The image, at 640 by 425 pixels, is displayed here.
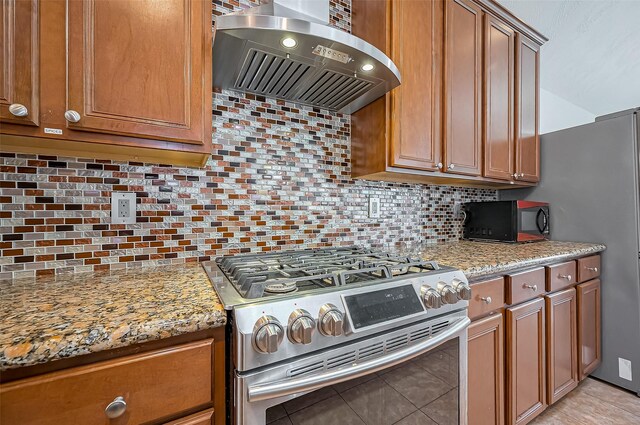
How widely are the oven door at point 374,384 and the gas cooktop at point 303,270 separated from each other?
0.18m

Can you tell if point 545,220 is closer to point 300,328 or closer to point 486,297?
point 486,297

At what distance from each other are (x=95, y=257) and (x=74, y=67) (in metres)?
0.65

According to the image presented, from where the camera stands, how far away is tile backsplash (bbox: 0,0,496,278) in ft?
3.14

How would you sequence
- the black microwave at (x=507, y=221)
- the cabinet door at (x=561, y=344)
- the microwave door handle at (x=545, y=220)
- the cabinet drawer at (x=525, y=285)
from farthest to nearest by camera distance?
the microwave door handle at (x=545, y=220)
the black microwave at (x=507, y=221)
the cabinet door at (x=561, y=344)
the cabinet drawer at (x=525, y=285)

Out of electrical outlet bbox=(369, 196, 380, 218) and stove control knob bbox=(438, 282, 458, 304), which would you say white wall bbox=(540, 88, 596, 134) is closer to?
electrical outlet bbox=(369, 196, 380, 218)

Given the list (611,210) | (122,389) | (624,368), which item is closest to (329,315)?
(122,389)

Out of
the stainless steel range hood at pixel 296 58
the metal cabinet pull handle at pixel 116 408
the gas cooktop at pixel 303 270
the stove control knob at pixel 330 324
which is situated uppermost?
the stainless steel range hood at pixel 296 58

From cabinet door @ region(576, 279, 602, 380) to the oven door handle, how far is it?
1.35 metres

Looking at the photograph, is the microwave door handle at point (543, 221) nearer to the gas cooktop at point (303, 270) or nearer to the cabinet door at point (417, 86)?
the cabinet door at point (417, 86)

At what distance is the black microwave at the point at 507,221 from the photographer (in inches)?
72.0

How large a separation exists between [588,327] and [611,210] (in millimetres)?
772

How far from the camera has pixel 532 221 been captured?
1960 mm

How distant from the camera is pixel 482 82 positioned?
5.75ft

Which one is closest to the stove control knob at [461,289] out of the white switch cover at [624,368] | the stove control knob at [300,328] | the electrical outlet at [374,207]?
the stove control knob at [300,328]
